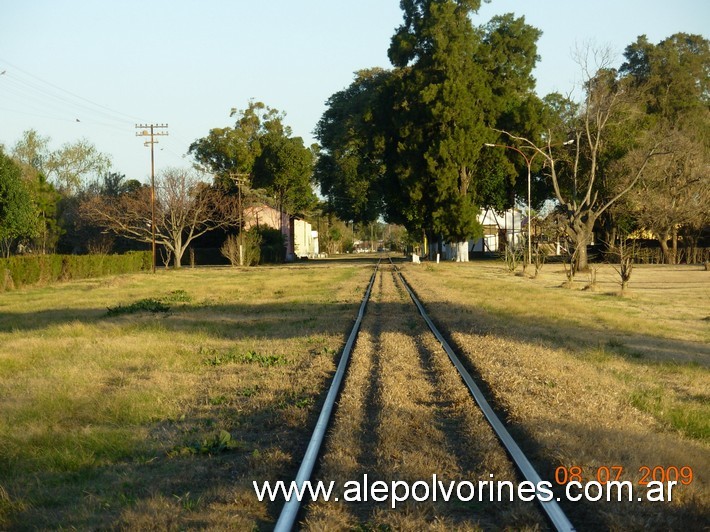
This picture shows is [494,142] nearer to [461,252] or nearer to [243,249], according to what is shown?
[461,252]

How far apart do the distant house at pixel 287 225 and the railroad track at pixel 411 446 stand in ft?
206

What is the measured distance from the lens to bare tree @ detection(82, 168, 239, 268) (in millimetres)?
64750

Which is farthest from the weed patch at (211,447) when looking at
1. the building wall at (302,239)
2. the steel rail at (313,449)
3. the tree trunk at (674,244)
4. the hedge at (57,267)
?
the building wall at (302,239)

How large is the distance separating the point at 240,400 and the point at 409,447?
324 cm

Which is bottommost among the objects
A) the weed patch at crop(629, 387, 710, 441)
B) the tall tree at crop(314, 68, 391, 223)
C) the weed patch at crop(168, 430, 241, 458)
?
the weed patch at crop(629, 387, 710, 441)

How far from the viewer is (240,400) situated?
9594mm

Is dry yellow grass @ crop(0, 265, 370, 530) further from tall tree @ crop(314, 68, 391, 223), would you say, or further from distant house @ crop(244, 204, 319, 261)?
distant house @ crop(244, 204, 319, 261)

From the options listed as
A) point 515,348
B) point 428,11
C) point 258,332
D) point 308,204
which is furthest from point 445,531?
point 308,204

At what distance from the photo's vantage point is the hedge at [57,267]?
3653cm

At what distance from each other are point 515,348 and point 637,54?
68025mm

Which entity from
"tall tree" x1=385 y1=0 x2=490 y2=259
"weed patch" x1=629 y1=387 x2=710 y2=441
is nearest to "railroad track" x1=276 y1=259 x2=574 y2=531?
"weed patch" x1=629 y1=387 x2=710 y2=441

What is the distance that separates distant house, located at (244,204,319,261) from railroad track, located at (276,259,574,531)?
206ft

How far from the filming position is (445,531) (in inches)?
197

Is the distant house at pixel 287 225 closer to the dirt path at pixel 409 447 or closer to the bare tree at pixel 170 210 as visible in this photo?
the bare tree at pixel 170 210
